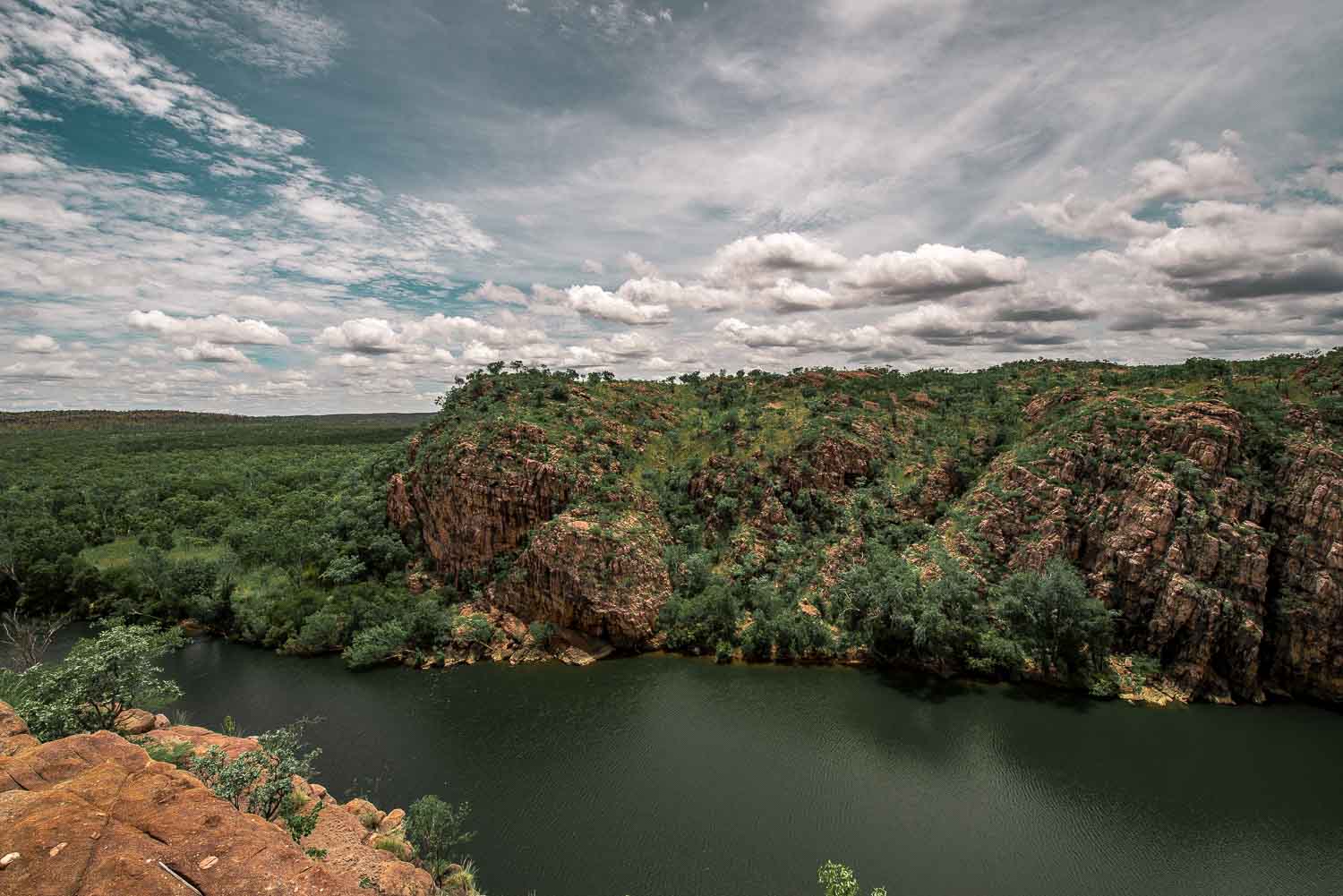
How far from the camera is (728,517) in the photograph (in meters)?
54.5

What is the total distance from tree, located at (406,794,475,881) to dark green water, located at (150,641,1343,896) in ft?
5.57

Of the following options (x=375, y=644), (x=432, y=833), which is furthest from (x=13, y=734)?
(x=375, y=644)

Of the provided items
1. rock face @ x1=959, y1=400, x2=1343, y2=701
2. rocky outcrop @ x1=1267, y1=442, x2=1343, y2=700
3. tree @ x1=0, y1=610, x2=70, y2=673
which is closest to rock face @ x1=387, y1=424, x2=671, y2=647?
tree @ x1=0, y1=610, x2=70, y2=673

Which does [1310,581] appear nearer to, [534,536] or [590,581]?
[590,581]

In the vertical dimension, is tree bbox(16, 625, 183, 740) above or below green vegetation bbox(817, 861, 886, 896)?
above

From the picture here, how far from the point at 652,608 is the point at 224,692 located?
29.6m

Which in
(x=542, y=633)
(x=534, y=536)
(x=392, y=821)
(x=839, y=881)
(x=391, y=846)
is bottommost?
(x=392, y=821)

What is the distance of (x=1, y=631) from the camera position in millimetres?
47906

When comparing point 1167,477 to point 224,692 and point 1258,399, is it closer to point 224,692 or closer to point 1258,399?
point 1258,399

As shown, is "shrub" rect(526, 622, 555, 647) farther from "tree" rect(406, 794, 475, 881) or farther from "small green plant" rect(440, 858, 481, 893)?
"small green plant" rect(440, 858, 481, 893)

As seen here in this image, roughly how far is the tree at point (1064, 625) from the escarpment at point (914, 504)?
2.56 metres

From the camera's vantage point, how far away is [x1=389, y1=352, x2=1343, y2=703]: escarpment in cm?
3650

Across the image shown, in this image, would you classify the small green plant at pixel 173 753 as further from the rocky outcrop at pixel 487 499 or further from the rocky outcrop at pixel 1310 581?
the rocky outcrop at pixel 1310 581

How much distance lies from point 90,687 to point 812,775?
32.9 meters
